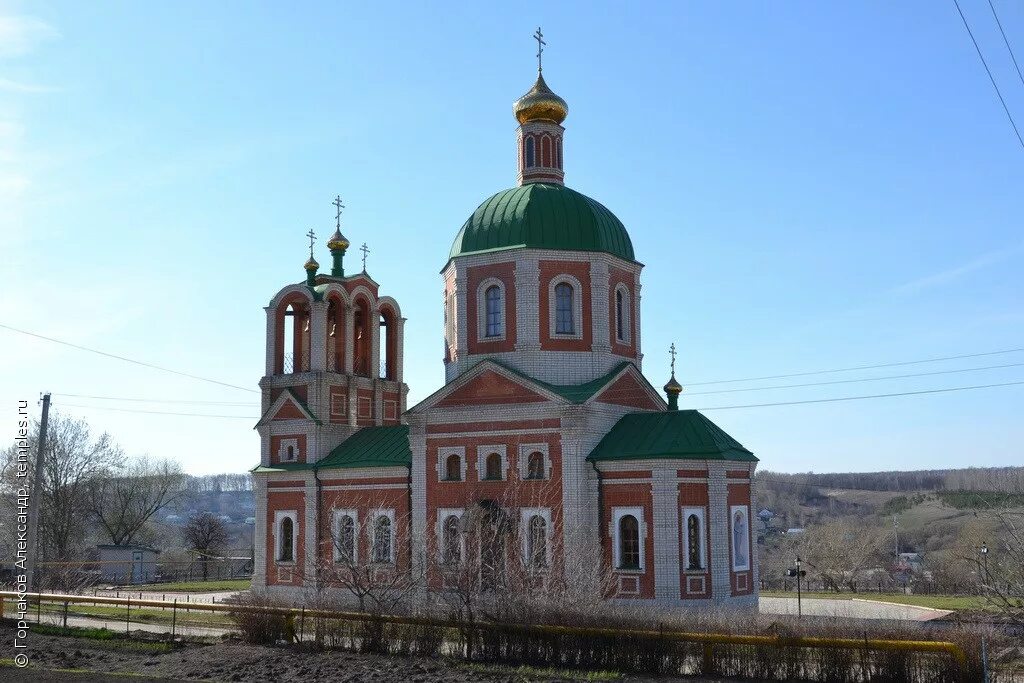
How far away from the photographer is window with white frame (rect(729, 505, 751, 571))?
82.4 ft

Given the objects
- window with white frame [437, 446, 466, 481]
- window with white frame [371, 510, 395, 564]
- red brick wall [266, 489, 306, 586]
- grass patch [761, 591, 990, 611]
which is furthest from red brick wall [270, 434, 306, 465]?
grass patch [761, 591, 990, 611]

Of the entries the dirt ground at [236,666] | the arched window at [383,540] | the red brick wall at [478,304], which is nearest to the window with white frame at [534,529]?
the red brick wall at [478,304]

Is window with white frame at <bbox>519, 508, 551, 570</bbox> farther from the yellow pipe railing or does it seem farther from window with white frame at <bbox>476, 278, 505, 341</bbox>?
the yellow pipe railing

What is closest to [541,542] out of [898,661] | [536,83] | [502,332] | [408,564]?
[408,564]

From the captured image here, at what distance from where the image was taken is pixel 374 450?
29453 millimetres

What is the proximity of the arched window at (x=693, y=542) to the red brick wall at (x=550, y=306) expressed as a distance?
5.39 m

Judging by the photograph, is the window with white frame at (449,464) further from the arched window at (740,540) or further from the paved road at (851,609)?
the paved road at (851,609)

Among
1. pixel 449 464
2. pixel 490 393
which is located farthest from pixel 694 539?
pixel 449 464

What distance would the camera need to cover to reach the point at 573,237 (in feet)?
90.6

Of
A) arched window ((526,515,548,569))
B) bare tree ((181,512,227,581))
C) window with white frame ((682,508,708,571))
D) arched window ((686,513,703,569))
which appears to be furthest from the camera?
bare tree ((181,512,227,581))

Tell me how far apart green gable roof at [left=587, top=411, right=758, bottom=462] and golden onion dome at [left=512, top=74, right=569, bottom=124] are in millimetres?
9417

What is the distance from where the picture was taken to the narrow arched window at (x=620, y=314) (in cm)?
2828

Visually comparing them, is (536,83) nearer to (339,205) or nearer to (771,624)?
(339,205)

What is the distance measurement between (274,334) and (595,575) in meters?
15.9
